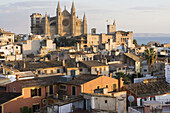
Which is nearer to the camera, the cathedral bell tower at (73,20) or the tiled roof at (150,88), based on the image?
the tiled roof at (150,88)

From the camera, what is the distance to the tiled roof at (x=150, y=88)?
74.2 feet

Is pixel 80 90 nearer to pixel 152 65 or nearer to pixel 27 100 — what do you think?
pixel 27 100

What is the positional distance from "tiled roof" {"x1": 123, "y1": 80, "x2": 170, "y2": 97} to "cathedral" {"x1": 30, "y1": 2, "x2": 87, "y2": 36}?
301 ft

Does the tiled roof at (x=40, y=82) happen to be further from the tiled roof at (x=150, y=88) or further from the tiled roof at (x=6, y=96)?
the tiled roof at (x=150, y=88)

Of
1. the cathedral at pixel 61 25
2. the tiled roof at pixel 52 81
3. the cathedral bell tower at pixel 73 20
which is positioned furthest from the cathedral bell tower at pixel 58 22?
the tiled roof at pixel 52 81

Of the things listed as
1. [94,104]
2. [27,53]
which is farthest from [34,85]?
[27,53]

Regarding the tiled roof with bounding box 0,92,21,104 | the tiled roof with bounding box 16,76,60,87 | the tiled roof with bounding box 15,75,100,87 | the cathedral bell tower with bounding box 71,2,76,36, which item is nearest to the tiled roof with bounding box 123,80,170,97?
the tiled roof with bounding box 15,75,100,87

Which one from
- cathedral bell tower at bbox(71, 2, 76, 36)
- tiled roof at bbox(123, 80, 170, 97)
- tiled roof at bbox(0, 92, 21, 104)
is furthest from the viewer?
cathedral bell tower at bbox(71, 2, 76, 36)

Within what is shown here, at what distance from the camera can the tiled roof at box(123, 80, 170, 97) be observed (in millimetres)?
22609

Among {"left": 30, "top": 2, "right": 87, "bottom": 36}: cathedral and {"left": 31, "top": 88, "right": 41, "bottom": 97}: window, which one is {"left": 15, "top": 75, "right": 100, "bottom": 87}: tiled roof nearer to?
{"left": 31, "top": 88, "right": 41, "bottom": 97}: window

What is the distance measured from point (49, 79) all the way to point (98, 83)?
4.82m

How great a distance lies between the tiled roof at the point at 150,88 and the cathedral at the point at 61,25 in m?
91.6

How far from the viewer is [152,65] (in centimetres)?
4491

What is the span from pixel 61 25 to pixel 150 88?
95.4m
